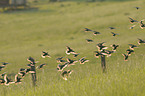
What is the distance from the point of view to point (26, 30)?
22719 mm

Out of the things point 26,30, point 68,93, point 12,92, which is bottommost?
point 26,30

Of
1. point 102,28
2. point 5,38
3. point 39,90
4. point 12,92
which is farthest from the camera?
point 5,38

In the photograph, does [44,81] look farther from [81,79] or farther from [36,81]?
[81,79]

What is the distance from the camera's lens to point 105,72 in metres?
6.91

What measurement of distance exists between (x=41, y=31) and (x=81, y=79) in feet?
50.1

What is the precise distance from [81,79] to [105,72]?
2.90 feet

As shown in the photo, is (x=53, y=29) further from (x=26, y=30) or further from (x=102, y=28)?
(x=102, y=28)

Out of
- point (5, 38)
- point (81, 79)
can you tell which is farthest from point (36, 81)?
point (5, 38)

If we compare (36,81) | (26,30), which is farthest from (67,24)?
(36,81)

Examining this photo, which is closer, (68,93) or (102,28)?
(68,93)

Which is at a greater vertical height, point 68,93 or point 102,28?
point 68,93

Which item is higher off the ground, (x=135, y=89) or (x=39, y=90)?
(x=135, y=89)

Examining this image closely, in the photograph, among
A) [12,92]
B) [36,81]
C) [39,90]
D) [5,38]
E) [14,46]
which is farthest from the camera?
[5,38]

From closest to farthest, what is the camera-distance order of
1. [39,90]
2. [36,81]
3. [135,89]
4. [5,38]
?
[135,89] < [39,90] < [36,81] < [5,38]
